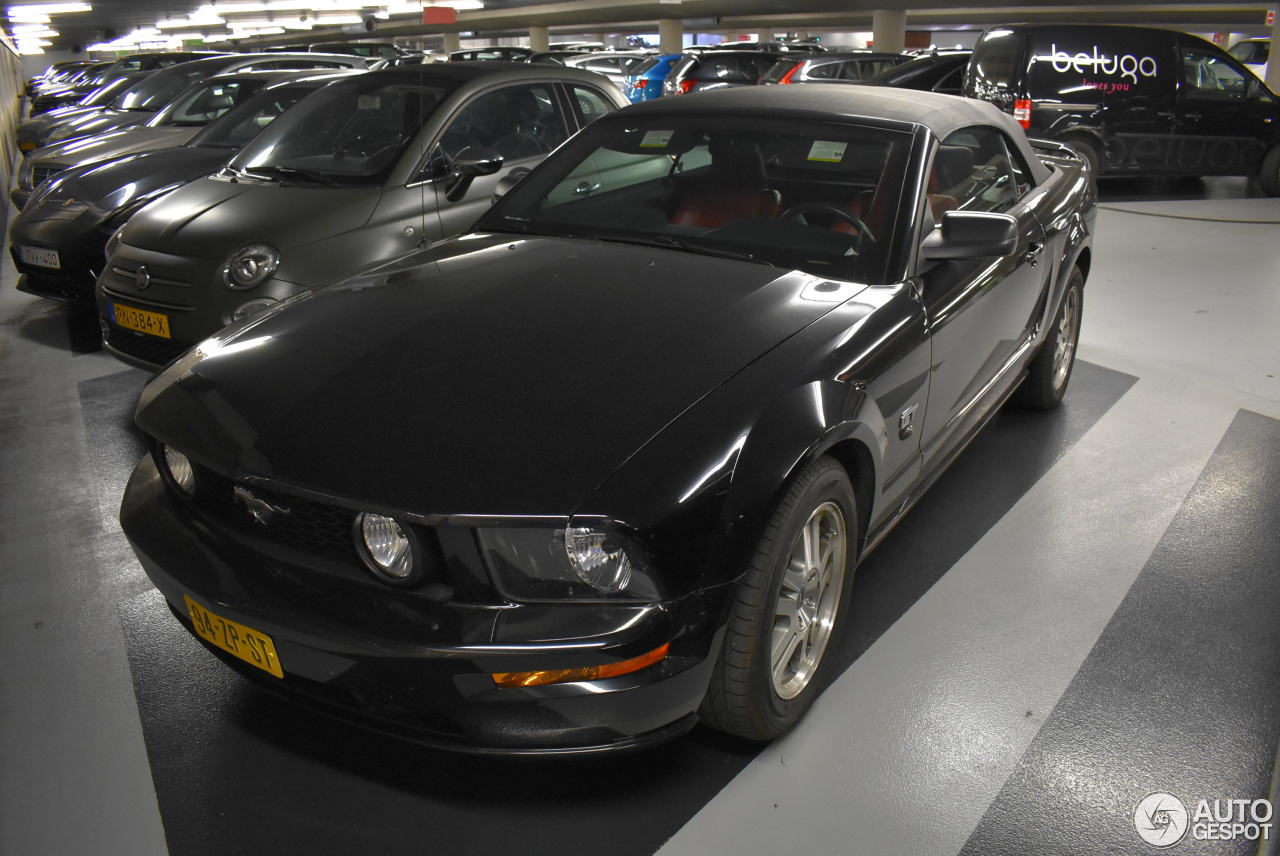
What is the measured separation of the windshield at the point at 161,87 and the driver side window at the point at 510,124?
464cm

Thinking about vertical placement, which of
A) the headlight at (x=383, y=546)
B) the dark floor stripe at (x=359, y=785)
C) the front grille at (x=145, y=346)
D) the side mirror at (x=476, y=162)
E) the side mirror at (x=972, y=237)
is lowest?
the dark floor stripe at (x=359, y=785)

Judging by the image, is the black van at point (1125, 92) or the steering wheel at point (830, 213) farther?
the black van at point (1125, 92)

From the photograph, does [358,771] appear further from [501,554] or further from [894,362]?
[894,362]

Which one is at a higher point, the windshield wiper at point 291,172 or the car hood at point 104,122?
the windshield wiper at point 291,172

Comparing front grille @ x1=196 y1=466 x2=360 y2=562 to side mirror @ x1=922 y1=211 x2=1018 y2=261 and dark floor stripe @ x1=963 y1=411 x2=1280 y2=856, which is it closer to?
dark floor stripe @ x1=963 y1=411 x2=1280 y2=856

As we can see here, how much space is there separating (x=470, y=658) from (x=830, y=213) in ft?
5.32

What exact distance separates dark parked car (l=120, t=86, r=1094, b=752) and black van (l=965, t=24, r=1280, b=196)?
6.62 m

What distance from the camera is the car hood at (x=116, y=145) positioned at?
20.1ft

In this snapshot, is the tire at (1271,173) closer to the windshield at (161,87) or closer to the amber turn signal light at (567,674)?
the windshield at (161,87)

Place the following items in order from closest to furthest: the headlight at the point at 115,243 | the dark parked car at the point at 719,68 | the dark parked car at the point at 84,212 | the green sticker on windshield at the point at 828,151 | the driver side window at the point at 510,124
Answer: the green sticker on windshield at the point at 828,151 < the headlight at the point at 115,243 < the driver side window at the point at 510,124 < the dark parked car at the point at 84,212 < the dark parked car at the point at 719,68

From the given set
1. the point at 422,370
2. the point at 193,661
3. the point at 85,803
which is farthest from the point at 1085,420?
the point at 85,803

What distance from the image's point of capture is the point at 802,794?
202 cm

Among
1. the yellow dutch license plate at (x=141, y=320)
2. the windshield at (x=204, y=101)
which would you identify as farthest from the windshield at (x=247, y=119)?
the yellow dutch license plate at (x=141, y=320)

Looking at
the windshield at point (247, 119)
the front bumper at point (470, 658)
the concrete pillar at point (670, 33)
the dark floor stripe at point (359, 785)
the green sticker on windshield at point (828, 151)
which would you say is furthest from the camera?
the concrete pillar at point (670, 33)
